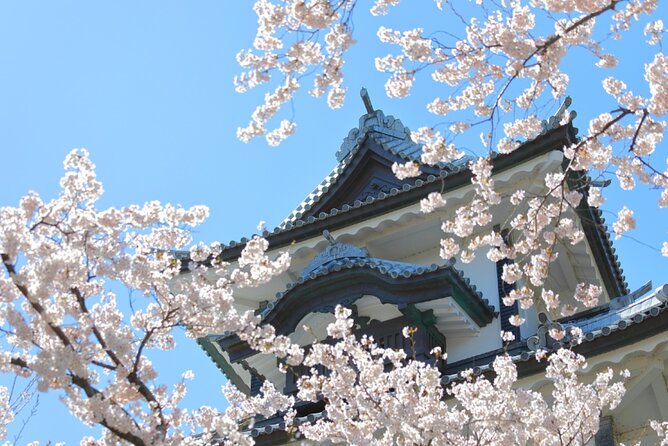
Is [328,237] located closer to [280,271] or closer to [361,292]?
[361,292]

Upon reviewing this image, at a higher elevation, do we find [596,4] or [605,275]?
[605,275]

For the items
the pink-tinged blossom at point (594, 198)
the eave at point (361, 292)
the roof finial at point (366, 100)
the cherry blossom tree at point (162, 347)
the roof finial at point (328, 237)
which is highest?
the roof finial at point (366, 100)

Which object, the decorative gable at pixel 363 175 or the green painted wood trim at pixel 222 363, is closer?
the decorative gable at pixel 363 175

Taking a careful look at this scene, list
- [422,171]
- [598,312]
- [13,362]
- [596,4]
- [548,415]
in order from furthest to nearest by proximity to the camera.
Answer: [422,171] < [598,312] < [548,415] < [596,4] < [13,362]

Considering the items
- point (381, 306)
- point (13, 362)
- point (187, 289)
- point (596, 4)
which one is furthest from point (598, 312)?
point (13, 362)

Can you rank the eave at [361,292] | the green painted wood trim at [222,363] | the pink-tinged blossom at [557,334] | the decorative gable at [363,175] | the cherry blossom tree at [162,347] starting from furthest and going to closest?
1. the green painted wood trim at [222,363]
2. the decorative gable at [363,175]
3. the eave at [361,292]
4. the pink-tinged blossom at [557,334]
5. the cherry blossom tree at [162,347]

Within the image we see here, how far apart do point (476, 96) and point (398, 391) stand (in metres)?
3.15

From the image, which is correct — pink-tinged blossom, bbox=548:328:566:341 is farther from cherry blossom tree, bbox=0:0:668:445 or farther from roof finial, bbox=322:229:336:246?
roof finial, bbox=322:229:336:246

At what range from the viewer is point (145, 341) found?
256 inches

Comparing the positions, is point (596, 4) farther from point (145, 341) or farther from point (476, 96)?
point (145, 341)

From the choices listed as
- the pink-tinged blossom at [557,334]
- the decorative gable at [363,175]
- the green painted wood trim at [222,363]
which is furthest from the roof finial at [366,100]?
the pink-tinged blossom at [557,334]

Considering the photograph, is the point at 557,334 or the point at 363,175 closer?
the point at 557,334

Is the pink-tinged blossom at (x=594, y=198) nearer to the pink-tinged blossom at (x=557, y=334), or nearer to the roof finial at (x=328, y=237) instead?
the pink-tinged blossom at (x=557, y=334)

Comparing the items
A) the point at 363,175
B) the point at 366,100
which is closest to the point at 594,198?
the point at 363,175
